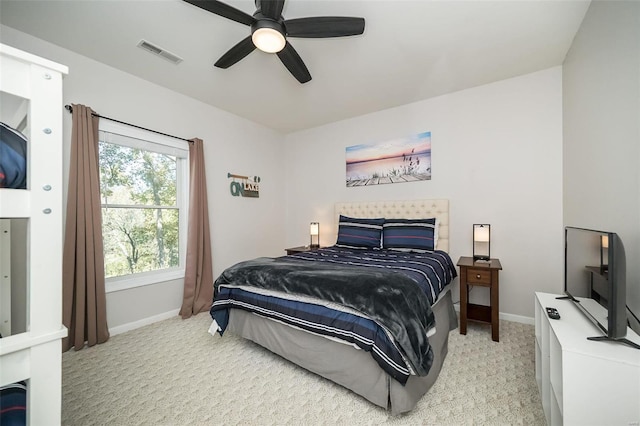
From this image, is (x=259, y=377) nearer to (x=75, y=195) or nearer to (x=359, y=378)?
(x=359, y=378)

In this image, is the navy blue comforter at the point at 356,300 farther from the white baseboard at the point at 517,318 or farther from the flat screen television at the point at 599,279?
the white baseboard at the point at 517,318

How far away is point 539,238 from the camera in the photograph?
109 inches

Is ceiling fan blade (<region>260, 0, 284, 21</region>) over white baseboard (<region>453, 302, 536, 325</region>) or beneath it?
over

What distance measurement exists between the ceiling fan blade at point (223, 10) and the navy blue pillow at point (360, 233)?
8.04 ft

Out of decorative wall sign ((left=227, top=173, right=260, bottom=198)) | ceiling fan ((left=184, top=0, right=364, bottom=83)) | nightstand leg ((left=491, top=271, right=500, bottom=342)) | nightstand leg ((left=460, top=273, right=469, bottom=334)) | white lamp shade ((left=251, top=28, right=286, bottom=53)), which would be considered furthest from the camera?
decorative wall sign ((left=227, top=173, right=260, bottom=198))

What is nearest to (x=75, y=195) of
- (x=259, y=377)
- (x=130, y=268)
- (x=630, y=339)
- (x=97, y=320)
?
(x=130, y=268)

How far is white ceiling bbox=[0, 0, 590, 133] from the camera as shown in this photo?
195 cm

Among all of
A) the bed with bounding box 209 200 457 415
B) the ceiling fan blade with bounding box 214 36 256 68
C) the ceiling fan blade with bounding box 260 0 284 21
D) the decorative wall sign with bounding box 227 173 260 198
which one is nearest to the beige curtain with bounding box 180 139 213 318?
the decorative wall sign with bounding box 227 173 260 198

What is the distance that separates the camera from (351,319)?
1663 mm

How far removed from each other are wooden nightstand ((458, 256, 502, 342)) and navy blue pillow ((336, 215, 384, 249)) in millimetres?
1001

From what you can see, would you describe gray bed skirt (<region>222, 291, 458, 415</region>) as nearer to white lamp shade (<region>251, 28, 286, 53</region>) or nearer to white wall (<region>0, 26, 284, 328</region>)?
white wall (<region>0, 26, 284, 328</region>)

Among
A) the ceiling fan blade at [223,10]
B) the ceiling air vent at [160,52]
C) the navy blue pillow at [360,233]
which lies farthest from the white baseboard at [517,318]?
the ceiling air vent at [160,52]

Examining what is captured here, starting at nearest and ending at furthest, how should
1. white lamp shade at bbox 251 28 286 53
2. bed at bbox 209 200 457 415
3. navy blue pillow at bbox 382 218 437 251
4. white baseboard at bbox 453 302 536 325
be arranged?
bed at bbox 209 200 457 415, white lamp shade at bbox 251 28 286 53, white baseboard at bbox 453 302 536 325, navy blue pillow at bbox 382 218 437 251

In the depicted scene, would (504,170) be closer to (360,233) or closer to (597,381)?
(360,233)
